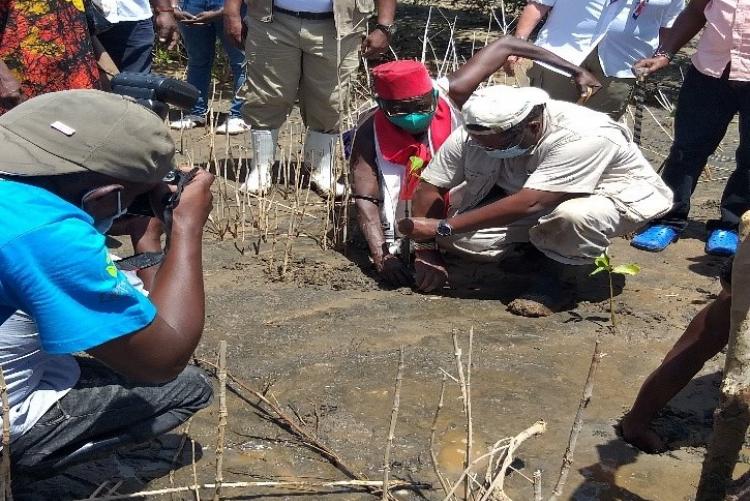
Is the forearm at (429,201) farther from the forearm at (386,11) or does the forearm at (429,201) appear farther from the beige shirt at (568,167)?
the forearm at (386,11)

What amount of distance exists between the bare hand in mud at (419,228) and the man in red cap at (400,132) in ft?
0.67

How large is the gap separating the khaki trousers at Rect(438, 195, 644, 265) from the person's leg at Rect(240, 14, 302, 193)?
1.37 meters

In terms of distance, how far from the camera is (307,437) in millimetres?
2727

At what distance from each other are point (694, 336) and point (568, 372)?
0.74 m

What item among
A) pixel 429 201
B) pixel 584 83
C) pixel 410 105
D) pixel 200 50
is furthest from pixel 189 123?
pixel 584 83

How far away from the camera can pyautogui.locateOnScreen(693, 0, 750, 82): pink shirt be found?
13.2 ft

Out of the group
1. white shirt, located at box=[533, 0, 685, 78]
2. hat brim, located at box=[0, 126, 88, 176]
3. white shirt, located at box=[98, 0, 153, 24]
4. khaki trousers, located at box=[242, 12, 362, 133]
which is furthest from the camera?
khaki trousers, located at box=[242, 12, 362, 133]

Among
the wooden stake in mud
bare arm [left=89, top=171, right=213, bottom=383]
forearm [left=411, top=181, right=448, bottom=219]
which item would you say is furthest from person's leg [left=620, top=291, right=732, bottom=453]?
forearm [left=411, top=181, right=448, bottom=219]

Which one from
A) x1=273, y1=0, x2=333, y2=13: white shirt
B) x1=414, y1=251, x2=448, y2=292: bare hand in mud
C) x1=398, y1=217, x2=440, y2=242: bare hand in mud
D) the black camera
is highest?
the black camera

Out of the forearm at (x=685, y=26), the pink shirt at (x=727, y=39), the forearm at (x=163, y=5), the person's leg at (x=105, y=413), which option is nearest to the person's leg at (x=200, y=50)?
the forearm at (x=163, y=5)

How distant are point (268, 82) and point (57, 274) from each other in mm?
3277

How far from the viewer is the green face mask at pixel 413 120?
13.2 ft

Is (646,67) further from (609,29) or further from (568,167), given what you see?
(568,167)

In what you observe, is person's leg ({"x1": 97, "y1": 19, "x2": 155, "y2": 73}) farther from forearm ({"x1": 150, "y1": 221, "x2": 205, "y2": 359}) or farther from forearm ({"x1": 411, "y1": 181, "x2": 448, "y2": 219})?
forearm ({"x1": 150, "y1": 221, "x2": 205, "y2": 359})
